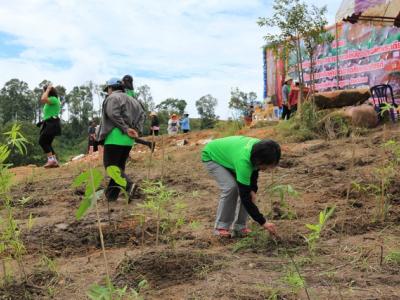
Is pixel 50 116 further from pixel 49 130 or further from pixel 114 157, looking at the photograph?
pixel 114 157

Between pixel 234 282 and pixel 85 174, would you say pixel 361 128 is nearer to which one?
pixel 234 282

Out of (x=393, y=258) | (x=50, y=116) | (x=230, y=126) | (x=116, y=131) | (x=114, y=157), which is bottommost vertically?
(x=393, y=258)

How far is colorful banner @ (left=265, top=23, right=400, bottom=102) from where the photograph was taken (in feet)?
39.8

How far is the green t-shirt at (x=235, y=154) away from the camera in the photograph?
10.8 feet

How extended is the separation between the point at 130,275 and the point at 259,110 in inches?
623

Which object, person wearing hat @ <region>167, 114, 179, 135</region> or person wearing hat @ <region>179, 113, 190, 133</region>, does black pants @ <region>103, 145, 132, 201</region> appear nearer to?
person wearing hat @ <region>167, 114, 179, 135</region>

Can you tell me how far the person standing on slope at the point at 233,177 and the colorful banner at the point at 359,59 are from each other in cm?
922

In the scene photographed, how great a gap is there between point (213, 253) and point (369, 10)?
6234 mm

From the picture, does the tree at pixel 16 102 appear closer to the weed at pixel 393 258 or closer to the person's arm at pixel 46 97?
the person's arm at pixel 46 97

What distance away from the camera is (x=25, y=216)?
15.9 feet

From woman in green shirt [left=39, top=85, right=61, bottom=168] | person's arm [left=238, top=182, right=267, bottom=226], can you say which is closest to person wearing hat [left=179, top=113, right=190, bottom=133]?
woman in green shirt [left=39, top=85, right=61, bottom=168]

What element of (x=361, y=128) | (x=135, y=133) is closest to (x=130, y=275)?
(x=135, y=133)

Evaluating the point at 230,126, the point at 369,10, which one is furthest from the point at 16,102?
the point at 369,10

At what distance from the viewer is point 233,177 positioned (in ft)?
12.3
